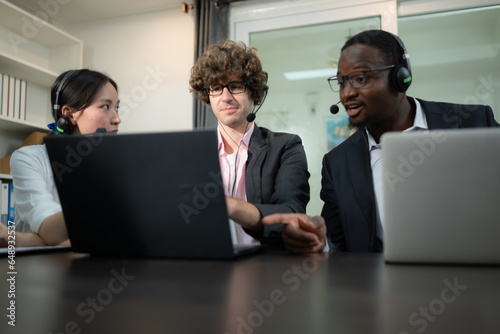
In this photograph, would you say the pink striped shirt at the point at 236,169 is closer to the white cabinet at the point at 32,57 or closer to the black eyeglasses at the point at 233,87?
the black eyeglasses at the point at 233,87

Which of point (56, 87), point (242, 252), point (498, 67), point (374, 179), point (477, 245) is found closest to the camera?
point (477, 245)

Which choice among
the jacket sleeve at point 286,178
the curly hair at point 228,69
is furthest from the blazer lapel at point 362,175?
the curly hair at point 228,69

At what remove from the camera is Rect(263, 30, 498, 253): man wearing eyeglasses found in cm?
129

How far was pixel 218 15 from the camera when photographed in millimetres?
3322

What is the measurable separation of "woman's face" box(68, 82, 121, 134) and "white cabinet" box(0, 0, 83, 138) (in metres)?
1.44

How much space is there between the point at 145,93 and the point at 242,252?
304 cm

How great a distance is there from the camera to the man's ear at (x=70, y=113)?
5.20 feet

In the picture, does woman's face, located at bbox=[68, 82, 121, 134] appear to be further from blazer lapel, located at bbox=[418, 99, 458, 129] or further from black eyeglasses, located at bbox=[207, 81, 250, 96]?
blazer lapel, located at bbox=[418, 99, 458, 129]

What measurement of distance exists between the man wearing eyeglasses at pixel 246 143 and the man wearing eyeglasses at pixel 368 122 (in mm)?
140

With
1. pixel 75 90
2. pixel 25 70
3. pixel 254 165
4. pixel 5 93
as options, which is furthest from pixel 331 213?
pixel 25 70

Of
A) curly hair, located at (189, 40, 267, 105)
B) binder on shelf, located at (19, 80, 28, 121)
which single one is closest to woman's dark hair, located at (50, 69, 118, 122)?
curly hair, located at (189, 40, 267, 105)

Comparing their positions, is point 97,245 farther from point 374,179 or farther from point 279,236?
point 374,179

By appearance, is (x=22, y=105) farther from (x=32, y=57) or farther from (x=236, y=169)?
(x=236, y=169)

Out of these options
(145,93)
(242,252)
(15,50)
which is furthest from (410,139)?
(15,50)
